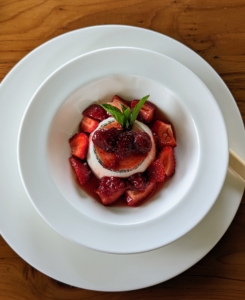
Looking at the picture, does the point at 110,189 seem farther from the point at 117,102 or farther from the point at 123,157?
the point at 117,102

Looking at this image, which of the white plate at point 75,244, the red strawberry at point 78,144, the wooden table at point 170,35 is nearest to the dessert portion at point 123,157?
the red strawberry at point 78,144

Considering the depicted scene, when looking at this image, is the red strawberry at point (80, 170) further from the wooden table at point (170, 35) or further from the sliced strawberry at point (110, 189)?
the wooden table at point (170, 35)

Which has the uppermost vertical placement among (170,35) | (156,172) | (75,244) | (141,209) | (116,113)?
(170,35)

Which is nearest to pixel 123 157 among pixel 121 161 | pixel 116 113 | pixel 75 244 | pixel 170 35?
pixel 121 161

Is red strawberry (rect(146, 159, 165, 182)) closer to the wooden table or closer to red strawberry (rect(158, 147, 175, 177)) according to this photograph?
red strawberry (rect(158, 147, 175, 177))

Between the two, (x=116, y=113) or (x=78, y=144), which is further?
(x=78, y=144)

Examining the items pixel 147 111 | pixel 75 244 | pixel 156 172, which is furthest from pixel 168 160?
pixel 75 244

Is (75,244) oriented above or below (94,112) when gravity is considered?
below

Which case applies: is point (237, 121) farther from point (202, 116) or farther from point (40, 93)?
point (40, 93)
